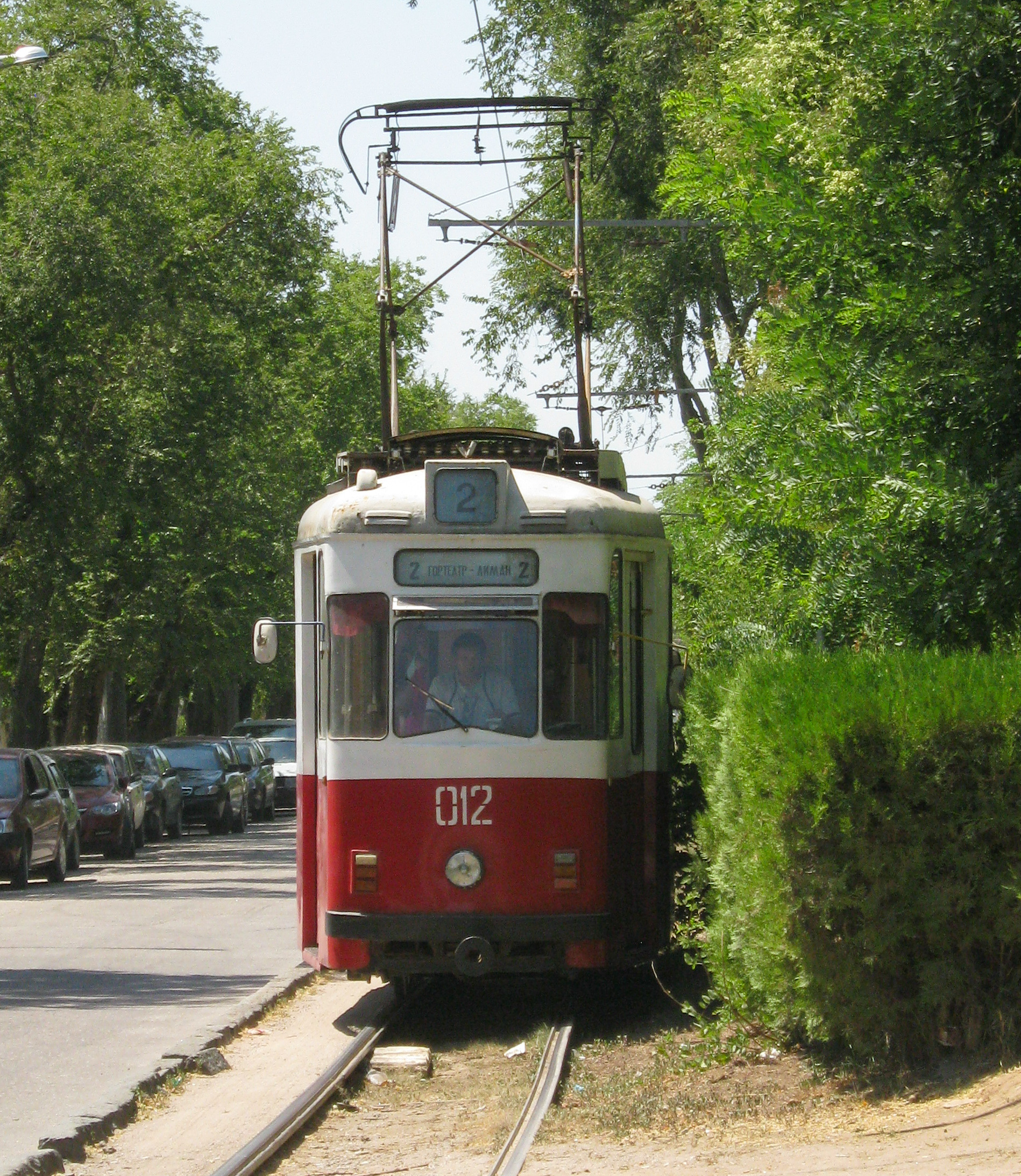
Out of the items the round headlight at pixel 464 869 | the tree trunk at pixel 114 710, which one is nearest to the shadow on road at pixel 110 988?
the round headlight at pixel 464 869

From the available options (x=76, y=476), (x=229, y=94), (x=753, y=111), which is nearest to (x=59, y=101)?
(x=76, y=476)

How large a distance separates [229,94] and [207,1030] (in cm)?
3557

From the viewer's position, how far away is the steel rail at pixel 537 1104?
7.50 m

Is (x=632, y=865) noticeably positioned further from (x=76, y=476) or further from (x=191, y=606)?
(x=191, y=606)

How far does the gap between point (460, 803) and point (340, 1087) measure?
1.79 metres

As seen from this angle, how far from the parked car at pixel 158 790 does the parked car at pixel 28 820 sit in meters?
7.79

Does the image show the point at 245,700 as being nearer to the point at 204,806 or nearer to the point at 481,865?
the point at 204,806

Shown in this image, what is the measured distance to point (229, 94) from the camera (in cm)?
4334

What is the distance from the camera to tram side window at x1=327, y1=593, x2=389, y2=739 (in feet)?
34.5

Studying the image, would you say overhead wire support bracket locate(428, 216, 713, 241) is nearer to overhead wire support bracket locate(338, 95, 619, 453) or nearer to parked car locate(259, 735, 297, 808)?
overhead wire support bracket locate(338, 95, 619, 453)

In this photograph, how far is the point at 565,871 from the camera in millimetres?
10312

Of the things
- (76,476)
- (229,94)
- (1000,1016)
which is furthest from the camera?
(229,94)

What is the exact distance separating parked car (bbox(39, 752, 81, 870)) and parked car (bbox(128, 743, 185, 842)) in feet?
20.6

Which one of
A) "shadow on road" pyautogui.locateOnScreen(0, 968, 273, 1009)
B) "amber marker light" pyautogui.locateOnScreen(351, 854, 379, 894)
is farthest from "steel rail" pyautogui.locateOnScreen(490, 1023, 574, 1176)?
"shadow on road" pyautogui.locateOnScreen(0, 968, 273, 1009)
